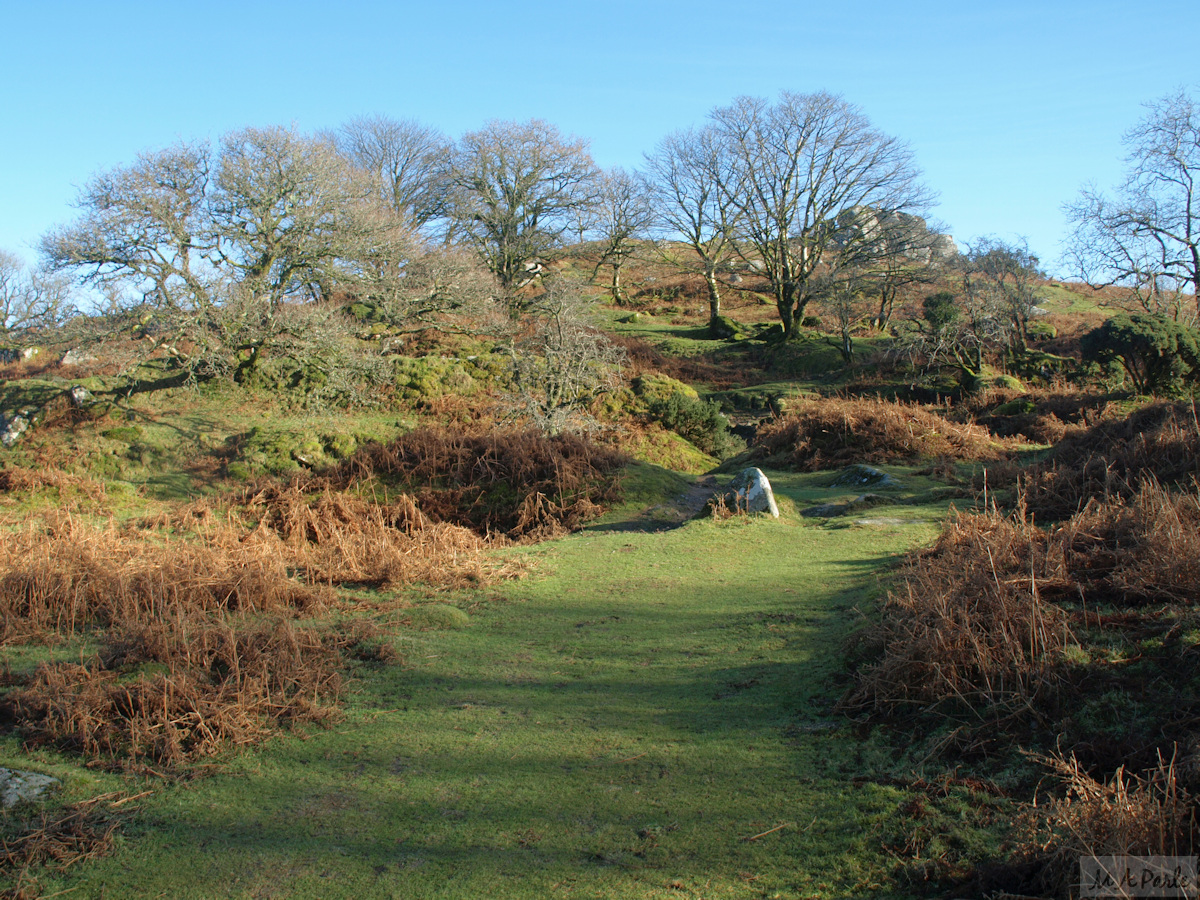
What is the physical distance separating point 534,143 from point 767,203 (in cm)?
1255

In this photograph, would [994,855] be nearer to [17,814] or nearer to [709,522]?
[17,814]

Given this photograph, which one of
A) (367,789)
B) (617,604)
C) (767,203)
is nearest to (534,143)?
(767,203)

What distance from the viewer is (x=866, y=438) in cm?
1548

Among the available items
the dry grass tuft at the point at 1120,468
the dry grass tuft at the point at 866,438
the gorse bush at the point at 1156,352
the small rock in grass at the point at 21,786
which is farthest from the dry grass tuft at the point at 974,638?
the gorse bush at the point at 1156,352

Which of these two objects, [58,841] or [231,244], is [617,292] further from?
[58,841]

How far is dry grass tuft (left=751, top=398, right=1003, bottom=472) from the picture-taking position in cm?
1470

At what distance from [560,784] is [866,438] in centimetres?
1324

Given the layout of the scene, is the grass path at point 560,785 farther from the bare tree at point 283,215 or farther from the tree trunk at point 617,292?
the tree trunk at point 617,292

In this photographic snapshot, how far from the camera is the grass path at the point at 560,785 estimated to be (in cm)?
297

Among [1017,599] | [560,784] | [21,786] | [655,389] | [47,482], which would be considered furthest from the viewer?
[655,389]

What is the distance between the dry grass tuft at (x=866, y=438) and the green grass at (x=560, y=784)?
9.57m

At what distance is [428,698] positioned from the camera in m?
4.79

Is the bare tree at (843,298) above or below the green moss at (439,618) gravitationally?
above

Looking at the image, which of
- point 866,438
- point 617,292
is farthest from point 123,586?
point 617,292
